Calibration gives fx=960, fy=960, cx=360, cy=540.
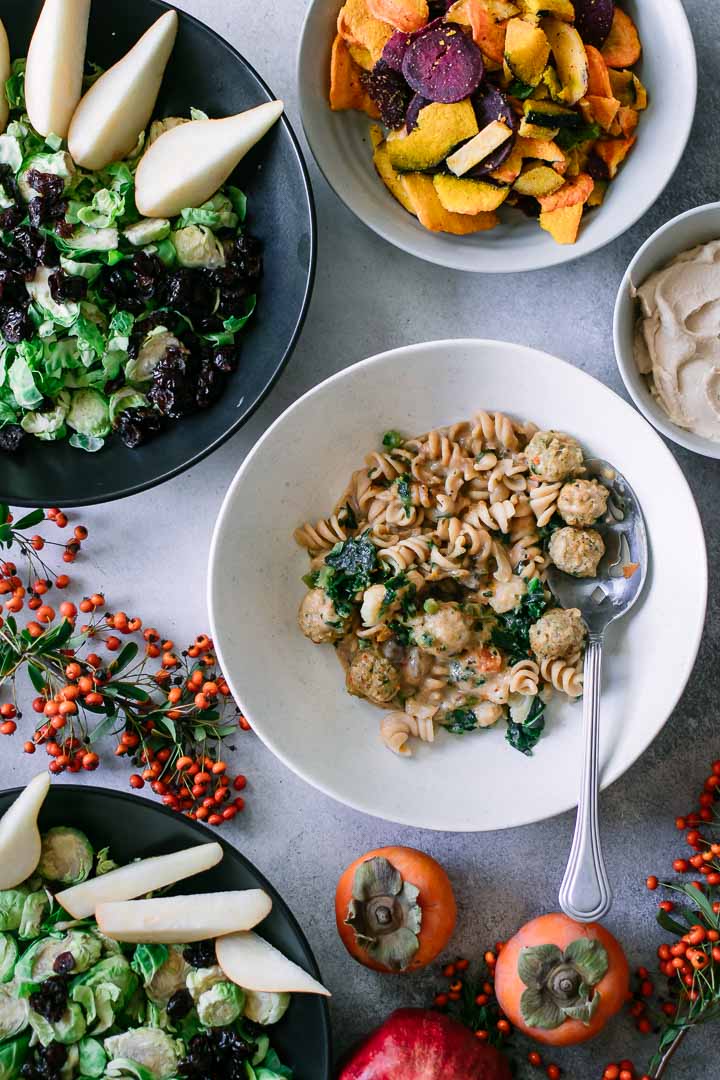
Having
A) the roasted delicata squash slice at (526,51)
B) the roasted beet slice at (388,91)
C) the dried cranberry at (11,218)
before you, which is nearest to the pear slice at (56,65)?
the dried cranberry at (11,218)

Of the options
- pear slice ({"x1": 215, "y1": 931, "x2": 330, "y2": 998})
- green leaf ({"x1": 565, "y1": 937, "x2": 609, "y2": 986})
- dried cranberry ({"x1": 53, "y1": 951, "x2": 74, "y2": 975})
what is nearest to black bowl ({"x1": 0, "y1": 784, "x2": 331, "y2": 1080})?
pear slice ({"x1": 215, "y1": 931, "x2": 330, "y2": 998})

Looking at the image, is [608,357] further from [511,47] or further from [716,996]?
[716,996]

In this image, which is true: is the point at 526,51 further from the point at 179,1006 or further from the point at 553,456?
the point at 179,1006

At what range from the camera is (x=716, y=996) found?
2.49 meters

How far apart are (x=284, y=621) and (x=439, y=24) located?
1651 mm

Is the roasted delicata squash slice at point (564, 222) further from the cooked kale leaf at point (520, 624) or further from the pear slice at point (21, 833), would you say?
the pear slice at point (21, 833)

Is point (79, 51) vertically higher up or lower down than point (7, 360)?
higher up

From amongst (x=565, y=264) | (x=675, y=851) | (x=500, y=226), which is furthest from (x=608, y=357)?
(x=675, y=851)

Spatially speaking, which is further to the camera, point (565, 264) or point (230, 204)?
point (565, 264)

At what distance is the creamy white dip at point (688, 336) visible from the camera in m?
2.58

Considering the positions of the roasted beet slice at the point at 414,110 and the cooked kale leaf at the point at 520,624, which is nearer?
the roasted beet slice at the point at 414,110

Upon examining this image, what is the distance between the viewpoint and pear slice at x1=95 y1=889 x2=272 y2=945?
244cm

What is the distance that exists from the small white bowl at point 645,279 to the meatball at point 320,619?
0.99m

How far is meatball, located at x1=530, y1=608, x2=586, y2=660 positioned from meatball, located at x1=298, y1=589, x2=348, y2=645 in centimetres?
53
